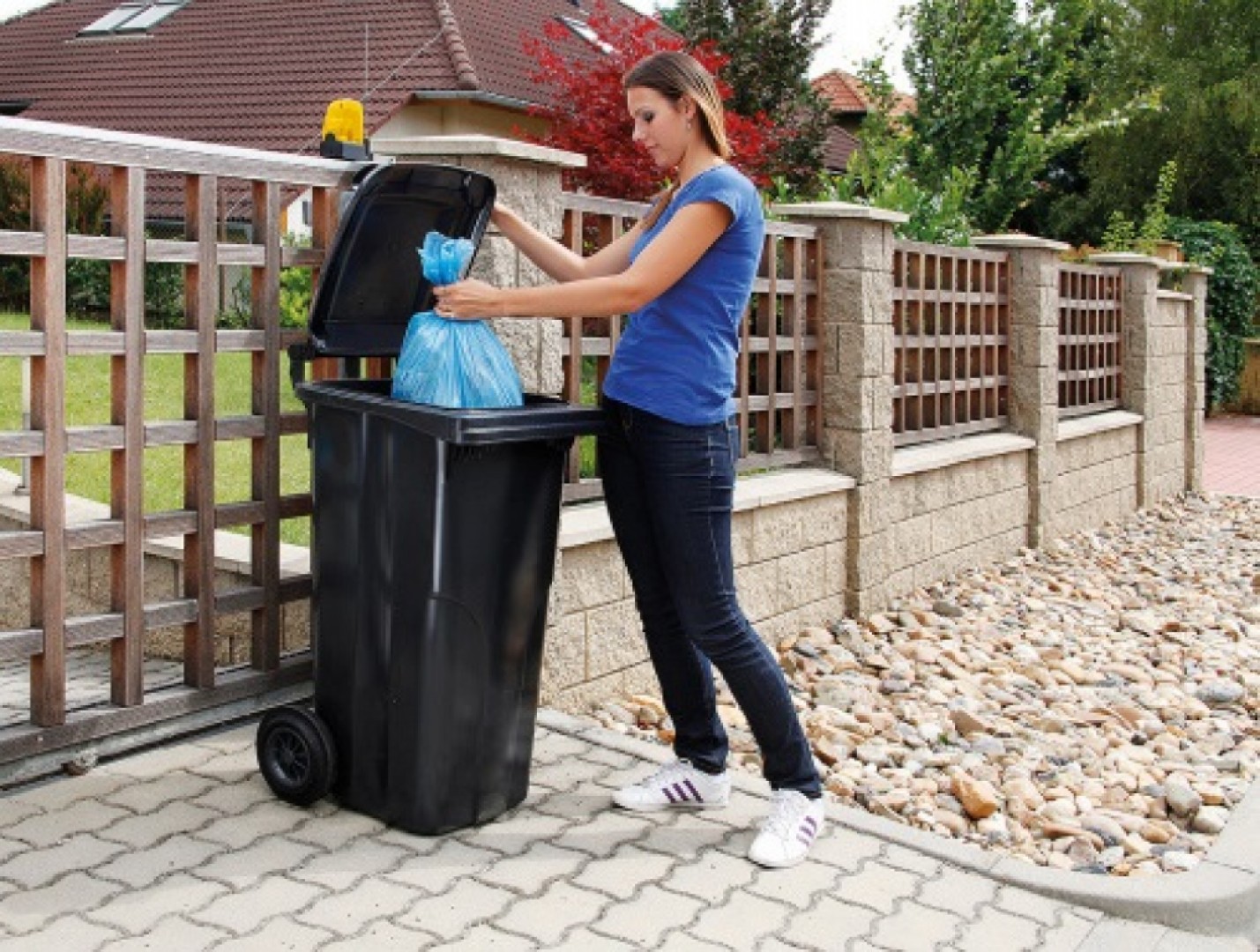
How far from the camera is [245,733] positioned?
14.3 ft

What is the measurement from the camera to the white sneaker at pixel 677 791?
3.96 metres

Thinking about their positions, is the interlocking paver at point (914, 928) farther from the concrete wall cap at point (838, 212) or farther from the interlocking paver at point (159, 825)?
the concrete wall cap at point (838, 212)

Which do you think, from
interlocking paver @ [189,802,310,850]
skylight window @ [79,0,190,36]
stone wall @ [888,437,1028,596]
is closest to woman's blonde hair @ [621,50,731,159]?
interlocking paver @ [189,802,310,850]

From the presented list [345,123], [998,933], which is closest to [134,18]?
[345,123]

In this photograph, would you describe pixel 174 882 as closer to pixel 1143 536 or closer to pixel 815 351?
pixel 815 351

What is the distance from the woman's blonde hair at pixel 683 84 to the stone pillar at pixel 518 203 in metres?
1.05

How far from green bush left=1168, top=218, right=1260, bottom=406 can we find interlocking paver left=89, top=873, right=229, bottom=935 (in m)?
17.7

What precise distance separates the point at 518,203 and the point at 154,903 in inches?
94.6

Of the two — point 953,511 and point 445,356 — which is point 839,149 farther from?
point 445,356

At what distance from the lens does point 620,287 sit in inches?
136

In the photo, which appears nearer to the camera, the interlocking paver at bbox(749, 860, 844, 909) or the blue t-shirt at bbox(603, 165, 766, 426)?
the interlocking paver at bbox(749, 860, 844, 909)

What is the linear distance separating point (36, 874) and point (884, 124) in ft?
53.3

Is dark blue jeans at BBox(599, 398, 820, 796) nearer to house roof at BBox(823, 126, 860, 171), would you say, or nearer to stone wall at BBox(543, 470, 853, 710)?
stone wall at BBox(543, 470, 853, 710)

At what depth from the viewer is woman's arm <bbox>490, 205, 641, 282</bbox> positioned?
399 cm
